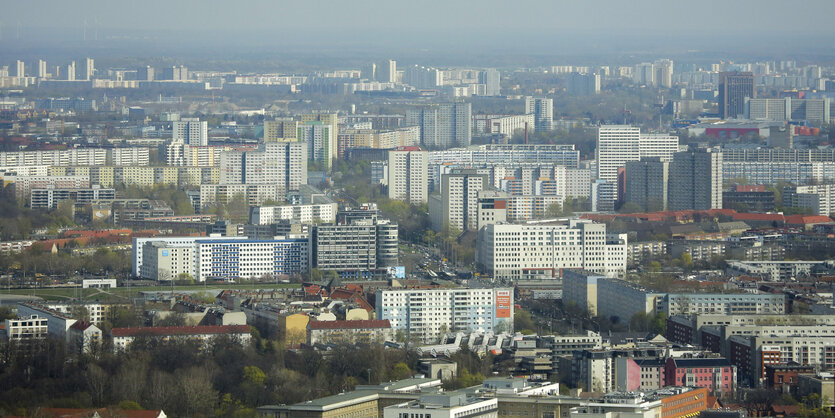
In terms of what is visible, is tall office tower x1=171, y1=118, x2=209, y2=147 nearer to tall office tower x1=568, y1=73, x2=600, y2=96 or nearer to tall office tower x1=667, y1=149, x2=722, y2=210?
tall office tower x1=667, y1=149, x2=722, y2=210

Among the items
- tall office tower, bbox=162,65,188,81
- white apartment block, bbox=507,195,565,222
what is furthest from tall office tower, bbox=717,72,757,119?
white apartment block, bbox=507,195,565,222

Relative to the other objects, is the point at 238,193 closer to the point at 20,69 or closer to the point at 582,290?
the point at 582,290

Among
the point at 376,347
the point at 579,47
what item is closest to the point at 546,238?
the point at 376,347

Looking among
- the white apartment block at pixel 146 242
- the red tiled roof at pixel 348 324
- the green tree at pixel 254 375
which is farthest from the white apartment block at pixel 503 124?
the green tree at pixel 254 375

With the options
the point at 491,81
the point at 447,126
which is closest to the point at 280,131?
the point at 447,126

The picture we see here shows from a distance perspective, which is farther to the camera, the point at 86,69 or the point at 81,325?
the point at 86,69
